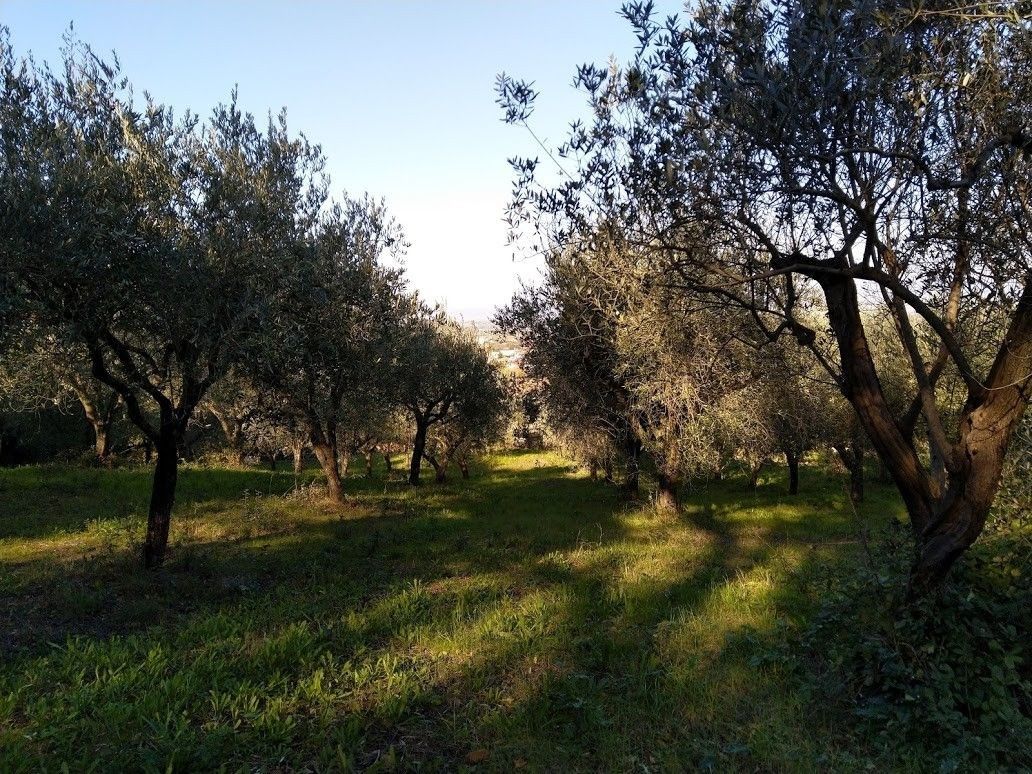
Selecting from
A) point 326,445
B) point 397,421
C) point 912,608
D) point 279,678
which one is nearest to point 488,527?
point 326,445

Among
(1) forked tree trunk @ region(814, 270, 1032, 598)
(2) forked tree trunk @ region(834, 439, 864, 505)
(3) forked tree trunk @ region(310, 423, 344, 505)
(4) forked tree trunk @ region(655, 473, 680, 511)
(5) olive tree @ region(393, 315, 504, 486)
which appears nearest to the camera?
(1) forked tree trunk @ region(814, 270, 1032, 598)

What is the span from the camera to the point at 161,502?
40.2ft

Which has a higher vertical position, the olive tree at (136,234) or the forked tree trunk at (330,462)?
the olive tree at (136,234)

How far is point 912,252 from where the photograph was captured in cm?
654

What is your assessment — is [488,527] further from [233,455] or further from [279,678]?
[233,455]

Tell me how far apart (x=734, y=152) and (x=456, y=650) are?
21.0 ft

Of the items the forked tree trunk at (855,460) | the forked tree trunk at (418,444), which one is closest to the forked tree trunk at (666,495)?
the forked tree trunk at (855,460)

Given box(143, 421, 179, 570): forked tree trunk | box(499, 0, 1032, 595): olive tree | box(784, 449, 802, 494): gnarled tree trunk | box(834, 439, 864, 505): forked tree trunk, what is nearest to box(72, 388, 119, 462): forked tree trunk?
box(143, 421, 179, 570): forked tree trunk

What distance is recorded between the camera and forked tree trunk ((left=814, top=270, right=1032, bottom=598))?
217 inches

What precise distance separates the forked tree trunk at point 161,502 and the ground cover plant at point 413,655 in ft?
1.66

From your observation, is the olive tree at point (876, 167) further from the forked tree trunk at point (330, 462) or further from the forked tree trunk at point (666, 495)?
the forked tree trunk at point (330, 462)

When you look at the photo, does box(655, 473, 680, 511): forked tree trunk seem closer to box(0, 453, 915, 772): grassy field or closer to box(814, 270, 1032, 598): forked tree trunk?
box(0, 453, 915, 772): grassy field

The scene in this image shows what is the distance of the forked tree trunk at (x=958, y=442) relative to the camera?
18.1ft

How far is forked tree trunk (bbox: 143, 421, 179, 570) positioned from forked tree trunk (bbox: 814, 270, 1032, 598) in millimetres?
11795
